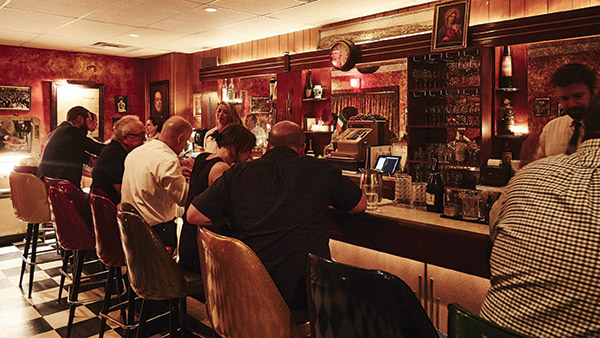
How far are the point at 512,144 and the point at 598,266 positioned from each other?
3.80 meters

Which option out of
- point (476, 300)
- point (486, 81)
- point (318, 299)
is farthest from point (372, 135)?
point (318, 299)

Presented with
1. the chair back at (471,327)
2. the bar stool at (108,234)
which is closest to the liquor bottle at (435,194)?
the chair back at (471,327)

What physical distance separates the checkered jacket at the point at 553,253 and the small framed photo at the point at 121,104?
9.08m

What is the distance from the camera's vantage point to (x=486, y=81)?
4.50 metres

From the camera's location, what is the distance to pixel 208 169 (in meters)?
2.65

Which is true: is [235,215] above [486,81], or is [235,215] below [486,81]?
below

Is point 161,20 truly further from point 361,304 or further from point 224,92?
point 361,304

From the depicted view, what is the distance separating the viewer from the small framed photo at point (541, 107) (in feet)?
14.6

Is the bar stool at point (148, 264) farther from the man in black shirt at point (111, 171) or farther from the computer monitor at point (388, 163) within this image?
the computer monitor at point (388, 163)

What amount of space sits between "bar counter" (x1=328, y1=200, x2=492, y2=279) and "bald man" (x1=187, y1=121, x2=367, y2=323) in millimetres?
385

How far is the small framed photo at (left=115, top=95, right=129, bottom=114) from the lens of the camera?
9227 mm

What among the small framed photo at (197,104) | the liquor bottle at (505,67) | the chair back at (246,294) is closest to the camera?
the chair back at (246,294)

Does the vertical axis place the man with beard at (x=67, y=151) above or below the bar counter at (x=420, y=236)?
above

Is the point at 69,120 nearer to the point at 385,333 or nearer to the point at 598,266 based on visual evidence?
the point at 385,333
